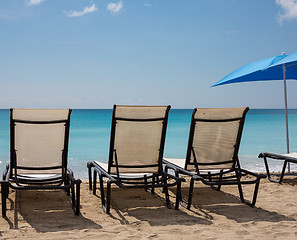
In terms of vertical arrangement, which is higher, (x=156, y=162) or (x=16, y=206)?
(x=156, y=162)

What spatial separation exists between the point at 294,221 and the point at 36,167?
2.62 meters

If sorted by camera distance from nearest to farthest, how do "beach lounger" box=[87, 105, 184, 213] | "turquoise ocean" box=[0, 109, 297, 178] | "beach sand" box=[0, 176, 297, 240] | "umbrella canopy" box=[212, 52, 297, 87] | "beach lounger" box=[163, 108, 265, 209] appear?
"beach sand" box=[0, 176, 297, 240], "beach lounger" box=[87, 105, 184, 213], "beach lounger" box=[163, 108, 265, 209], "umbrella canopy" box=[212, 52, 297, 87], "turquoise ocean" box=[0, 109, 297, 178]

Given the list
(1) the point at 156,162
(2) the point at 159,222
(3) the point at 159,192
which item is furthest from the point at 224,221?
(3) the point at 159,192

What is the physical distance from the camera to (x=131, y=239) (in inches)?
124

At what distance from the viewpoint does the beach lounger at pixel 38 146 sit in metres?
3.93

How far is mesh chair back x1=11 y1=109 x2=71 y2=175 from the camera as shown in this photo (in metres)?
3.93

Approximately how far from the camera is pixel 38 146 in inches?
159

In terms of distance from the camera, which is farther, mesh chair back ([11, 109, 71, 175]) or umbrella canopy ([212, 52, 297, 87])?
umbrella canopy ([212, 52, 297, 87])

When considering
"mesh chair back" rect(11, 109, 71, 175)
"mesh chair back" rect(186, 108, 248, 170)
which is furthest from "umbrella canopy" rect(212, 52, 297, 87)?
"mesh chair back" rect(11, 109, 71, 175)

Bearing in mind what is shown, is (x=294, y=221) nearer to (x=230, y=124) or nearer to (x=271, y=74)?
(x=230, y=124)

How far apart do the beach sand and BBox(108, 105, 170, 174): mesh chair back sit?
1.46ft

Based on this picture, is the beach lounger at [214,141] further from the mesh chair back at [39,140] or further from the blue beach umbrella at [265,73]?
the blue beach umbrella at [265,73]

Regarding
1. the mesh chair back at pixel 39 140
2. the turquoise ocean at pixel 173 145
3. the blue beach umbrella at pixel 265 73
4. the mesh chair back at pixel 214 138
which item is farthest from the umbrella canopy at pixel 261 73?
the mesh chair back at pixel 39 140

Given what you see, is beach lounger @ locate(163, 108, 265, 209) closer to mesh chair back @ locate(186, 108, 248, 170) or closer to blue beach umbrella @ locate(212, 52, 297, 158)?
mesh chair back @ locate(186, 108, 248, 170)
